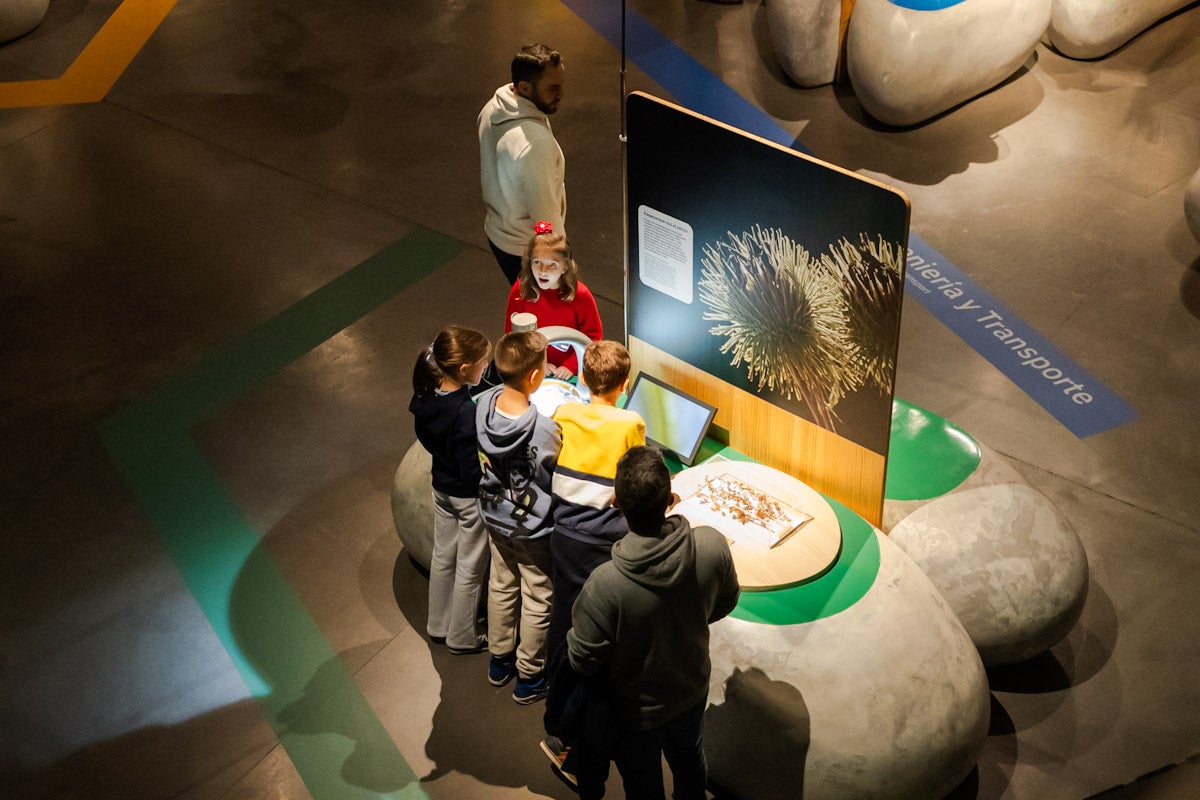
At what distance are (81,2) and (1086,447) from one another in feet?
33.7

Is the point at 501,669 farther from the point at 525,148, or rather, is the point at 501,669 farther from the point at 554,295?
the point at 525,148

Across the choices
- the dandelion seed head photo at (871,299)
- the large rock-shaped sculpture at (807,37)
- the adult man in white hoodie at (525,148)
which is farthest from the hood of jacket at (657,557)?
the large rock-shaped sculpture at (807,37)

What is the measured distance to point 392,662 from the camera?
16.8 feet

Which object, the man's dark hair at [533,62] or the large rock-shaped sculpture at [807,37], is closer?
the man's dark hair at [533,62]

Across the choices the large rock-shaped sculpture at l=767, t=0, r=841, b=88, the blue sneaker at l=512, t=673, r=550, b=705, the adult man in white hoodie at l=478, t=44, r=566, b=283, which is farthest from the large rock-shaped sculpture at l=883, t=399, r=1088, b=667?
the large rock-shaped sculpture at l=767, t=0, r=841, b=88

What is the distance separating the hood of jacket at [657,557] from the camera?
338 centimetres

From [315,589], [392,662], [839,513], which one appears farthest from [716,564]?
[315,589]

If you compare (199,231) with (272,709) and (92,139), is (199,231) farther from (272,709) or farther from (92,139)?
(272,709)

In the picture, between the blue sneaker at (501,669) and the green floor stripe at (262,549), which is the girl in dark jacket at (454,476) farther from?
the green floor stripe at (262,549)

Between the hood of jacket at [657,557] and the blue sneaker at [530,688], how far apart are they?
1573mm

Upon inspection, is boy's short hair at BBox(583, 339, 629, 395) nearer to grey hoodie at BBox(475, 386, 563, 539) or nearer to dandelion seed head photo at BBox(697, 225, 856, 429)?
grey hoodie at BBox(475, 386, 563, 539)

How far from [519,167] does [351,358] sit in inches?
74.8

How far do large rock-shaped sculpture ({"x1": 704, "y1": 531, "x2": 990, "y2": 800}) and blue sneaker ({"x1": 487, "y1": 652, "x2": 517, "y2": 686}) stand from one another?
105 cm

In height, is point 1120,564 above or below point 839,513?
below
